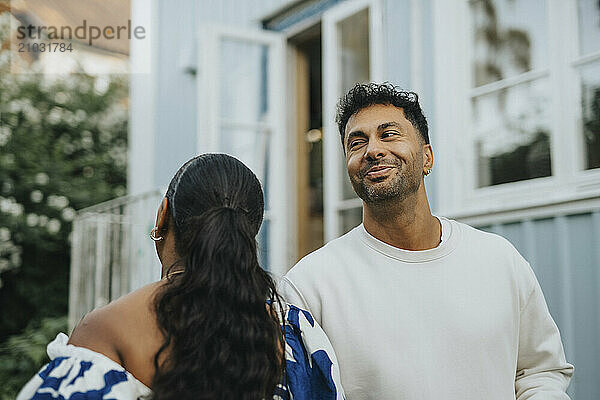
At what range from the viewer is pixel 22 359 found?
7992mm

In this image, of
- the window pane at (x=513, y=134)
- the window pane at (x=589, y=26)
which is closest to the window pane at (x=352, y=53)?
the window pane at (x=513, y=134)

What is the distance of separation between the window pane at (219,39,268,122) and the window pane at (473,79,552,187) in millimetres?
2270

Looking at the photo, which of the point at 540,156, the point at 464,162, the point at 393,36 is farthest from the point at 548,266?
the point at 393,36

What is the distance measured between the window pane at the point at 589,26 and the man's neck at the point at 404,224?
1.42m

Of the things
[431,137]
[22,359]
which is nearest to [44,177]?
[22,359]

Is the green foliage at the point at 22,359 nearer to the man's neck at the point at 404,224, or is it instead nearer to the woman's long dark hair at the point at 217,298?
the man's neck at the point at 404,224

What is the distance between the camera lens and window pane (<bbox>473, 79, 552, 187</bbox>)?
353 centimetres

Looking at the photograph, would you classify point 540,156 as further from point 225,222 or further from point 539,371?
point 225,222

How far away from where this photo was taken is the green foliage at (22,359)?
7645 millimetres

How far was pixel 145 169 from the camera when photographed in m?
6.49

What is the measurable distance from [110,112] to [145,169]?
178 inches

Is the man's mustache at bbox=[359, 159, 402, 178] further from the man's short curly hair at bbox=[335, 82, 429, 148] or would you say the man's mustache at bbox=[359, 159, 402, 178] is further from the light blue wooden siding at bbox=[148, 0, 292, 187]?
the light blue wooden siding at bbox=[148, 0, 292, 187]

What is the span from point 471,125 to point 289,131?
2.25m

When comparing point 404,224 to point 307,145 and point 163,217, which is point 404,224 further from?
point 307,145
